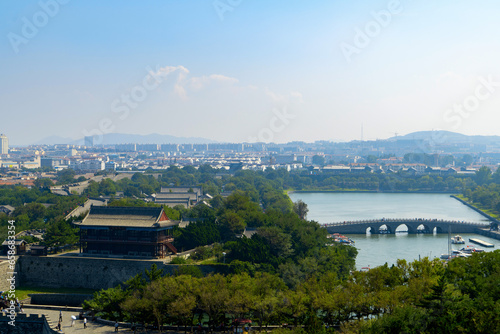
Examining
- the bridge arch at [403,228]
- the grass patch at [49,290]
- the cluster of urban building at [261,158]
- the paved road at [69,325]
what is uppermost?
the cluster of urban building at [261,158]

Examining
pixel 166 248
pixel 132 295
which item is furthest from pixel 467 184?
pixel 132 295

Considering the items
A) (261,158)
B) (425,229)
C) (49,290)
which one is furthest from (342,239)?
(261,158)

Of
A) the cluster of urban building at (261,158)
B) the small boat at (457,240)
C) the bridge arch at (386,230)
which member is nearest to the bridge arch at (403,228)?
the bridge arch at (386,230)

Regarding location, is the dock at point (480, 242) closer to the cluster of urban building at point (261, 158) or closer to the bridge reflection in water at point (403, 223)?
the bridge reflection in water at point (403, 223)

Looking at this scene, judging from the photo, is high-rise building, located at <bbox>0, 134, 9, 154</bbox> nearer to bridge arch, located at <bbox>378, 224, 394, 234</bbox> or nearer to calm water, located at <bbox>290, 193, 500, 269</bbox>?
calm water, located at <bbox>290, 193, 500, 269</bbox>

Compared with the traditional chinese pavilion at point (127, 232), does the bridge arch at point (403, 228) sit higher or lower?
lower

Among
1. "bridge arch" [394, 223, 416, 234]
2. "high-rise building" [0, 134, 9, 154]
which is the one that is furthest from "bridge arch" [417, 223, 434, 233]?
"high-rise building" [0, 134, 9, 154]

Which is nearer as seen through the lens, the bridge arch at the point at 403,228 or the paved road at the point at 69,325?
the paved road at the point at 69,325

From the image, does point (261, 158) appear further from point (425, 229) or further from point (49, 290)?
point (49, 290)
